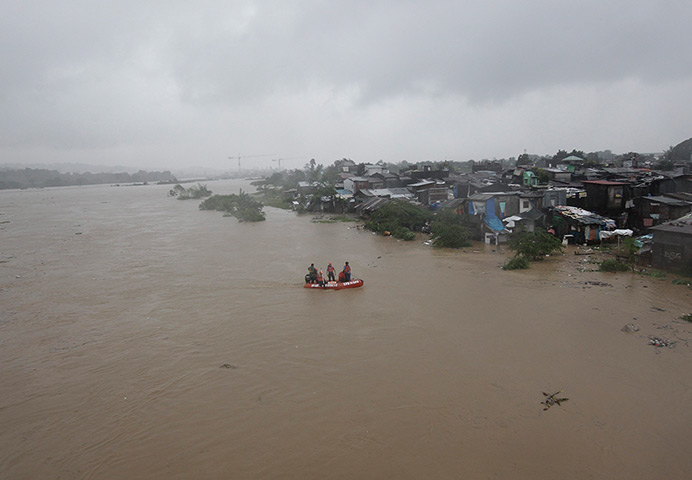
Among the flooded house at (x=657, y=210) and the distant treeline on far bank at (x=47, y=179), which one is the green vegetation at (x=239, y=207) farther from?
the distant treeline on far bank at (x=47, y=179)

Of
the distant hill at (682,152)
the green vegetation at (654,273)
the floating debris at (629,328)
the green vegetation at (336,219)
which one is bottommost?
the floating debris at (629,328)

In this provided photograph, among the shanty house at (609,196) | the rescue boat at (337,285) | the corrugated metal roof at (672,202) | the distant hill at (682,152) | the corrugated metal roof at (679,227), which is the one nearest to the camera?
the corrugated metal roof at (679,227)

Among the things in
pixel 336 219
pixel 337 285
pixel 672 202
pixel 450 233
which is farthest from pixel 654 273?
pixel 336 219

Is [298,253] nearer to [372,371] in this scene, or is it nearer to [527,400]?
[372,371]

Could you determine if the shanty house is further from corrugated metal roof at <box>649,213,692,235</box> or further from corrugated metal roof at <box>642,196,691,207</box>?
corrugated metal roof at <box>649,213,692,235</box>

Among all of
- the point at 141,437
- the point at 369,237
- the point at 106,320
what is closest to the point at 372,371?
the point at 141,437

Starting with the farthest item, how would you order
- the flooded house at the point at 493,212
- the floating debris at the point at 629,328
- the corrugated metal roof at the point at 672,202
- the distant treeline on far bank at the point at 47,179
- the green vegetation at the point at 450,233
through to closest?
the distant treeline on far bank at the point at 47,179, the flooded house at the point at 493,212, the green vegetation at the point at 450,233, the corrugated metal roof at the point at 672,202, the floating debris at the point at 629,328

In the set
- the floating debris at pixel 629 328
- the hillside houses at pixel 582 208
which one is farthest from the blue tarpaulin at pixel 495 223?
the floating debris at pixel 629 328
